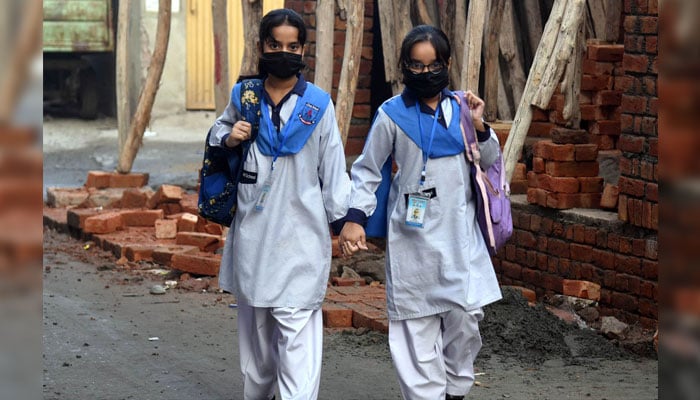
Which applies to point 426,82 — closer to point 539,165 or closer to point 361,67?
point 539,165

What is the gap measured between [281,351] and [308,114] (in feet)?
3.06

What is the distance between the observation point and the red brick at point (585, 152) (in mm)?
6863

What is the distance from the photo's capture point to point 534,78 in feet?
21.9

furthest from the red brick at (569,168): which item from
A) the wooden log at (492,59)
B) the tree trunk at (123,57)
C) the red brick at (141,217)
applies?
the tree trunk at (123,57)

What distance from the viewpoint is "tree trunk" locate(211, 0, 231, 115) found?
9797 millimetres

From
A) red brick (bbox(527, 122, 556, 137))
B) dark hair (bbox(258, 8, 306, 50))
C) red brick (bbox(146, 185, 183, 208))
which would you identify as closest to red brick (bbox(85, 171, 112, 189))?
red brick (bbox(146, 185, 183, 208))

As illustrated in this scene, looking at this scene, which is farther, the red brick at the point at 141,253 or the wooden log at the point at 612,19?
the red brick at the point at 141,253

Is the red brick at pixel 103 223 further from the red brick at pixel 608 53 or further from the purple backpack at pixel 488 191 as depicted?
the purple backpack at pixel 488 191

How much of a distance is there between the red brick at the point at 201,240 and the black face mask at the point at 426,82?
4.50 m

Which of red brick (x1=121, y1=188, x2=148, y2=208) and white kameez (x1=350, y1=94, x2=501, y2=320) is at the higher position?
white kameez (x1=350, y1=94, x2=501, y2=320)

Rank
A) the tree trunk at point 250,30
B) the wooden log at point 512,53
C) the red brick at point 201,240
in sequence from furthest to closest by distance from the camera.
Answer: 1. the tree trunk at point 250,30
2. the red brick at point 201,240
3. the wooden log at point 512,53

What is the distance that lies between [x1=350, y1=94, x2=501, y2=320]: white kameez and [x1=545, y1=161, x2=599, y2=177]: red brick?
267 cm

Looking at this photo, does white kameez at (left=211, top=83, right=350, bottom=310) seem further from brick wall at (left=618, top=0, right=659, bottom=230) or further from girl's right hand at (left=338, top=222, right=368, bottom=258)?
brick wall at (left=618, top=0, right=659, bottom=230)

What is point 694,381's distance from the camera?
20.3 inches
